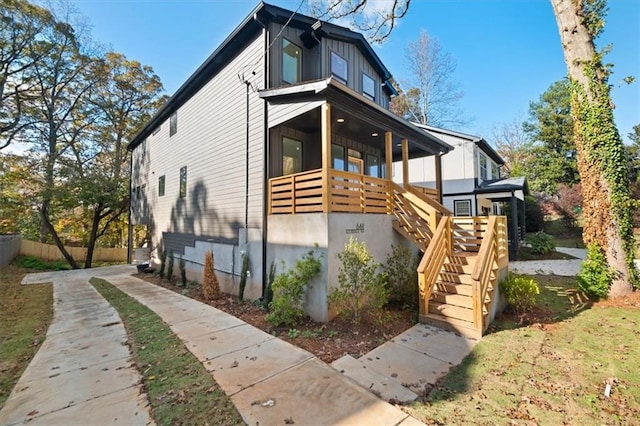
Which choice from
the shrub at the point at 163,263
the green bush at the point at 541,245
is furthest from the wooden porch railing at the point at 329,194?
the green bush at the point at 541,245

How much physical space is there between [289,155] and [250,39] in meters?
3.76

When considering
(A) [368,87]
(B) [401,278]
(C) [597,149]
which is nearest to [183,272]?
(B) [401,278]

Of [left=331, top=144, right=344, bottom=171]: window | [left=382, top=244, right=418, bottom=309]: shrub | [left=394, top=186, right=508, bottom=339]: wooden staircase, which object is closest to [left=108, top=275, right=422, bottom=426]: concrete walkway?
[left=394, top=186, right=508, bottom=339]: wooden staircase

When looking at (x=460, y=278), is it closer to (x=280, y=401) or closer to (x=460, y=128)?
(x=280, y=401)

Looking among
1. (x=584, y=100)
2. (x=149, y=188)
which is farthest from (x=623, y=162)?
(x=149, y=188)

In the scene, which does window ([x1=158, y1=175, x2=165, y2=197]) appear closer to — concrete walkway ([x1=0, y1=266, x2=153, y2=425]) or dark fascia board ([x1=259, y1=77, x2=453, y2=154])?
concrete walkway ([x1=0, y1=266, x2=153, y2=425])

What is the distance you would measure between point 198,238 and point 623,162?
517 inches

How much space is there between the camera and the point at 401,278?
7094 mm

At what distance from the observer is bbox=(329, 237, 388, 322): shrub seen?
572 cm

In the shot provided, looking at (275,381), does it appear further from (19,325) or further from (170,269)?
(170,269)

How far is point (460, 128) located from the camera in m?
25.3

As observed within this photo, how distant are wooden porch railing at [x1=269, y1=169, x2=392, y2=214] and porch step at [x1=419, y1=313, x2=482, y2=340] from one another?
2.75 m

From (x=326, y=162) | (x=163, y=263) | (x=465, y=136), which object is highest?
(x=465, y=136)

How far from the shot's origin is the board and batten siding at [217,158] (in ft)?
26.2
